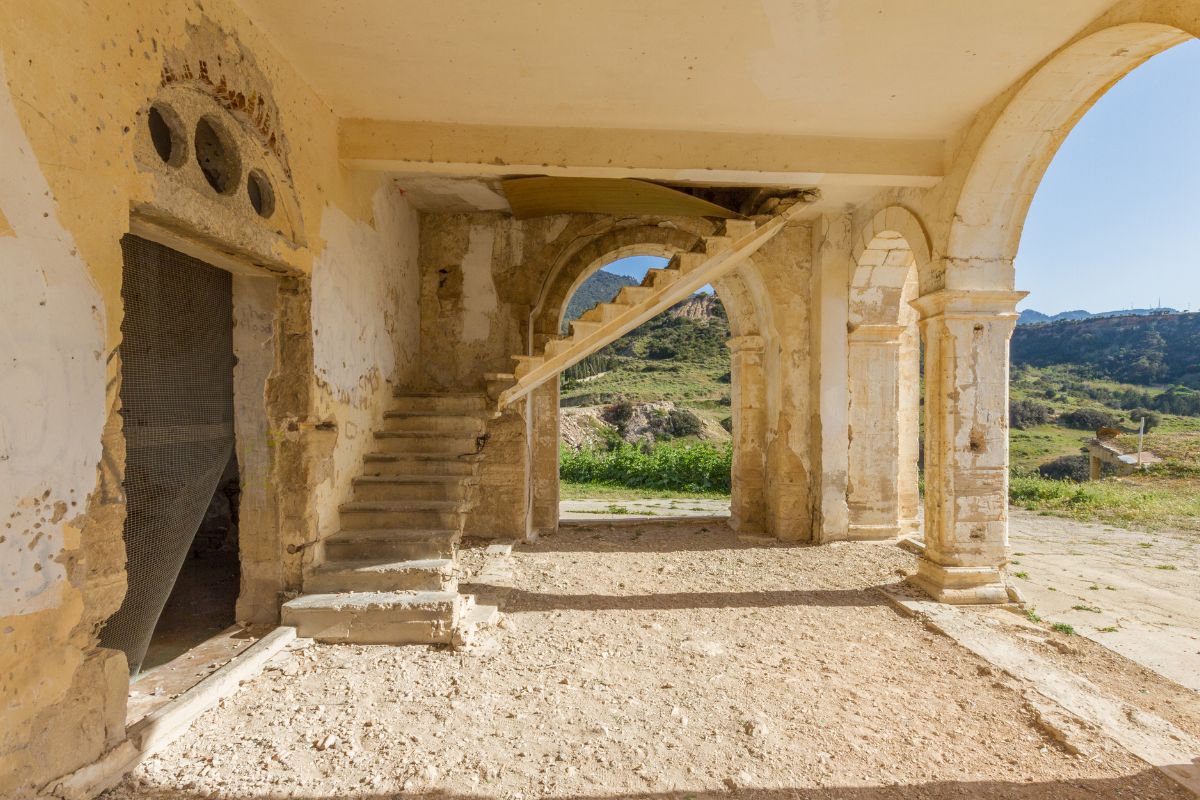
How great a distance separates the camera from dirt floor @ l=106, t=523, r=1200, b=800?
288 cm

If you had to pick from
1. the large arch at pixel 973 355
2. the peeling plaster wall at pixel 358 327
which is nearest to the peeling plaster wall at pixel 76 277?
the peeling plaster wall at pixel 358 327

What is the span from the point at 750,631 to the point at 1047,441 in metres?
34.0

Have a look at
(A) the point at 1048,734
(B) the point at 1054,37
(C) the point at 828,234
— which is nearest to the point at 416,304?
(C) the point at 828,234

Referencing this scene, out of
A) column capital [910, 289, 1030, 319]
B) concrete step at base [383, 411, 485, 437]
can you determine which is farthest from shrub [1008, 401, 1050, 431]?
concrete step at base [383, 411, 485, 437]

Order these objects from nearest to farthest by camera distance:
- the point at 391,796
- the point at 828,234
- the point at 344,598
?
1. the point at 391,796
2. the point at 344,598
3. the point at 828,234

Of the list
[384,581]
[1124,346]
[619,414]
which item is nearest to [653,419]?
[619,414]

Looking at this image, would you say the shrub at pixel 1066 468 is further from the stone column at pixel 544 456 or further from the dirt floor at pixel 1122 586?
the stone column at pixel 544 456

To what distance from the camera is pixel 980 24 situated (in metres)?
4.15

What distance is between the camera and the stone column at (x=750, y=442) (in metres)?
8.89

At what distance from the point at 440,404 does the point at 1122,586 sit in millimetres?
7150

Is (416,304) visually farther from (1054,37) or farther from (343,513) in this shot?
(1054,37)

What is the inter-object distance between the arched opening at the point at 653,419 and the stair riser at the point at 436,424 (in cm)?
150

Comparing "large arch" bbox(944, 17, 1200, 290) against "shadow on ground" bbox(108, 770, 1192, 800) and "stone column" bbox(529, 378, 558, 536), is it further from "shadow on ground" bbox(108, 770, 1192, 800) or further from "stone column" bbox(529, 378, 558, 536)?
"stone column" bbox(529, 378, 558, 536)

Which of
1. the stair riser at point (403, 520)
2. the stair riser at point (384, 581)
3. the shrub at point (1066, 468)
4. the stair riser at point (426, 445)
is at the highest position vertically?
the stair riser at point (426, 445)
